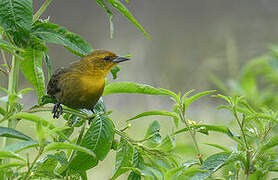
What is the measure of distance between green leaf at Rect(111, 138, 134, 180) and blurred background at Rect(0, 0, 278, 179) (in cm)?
634

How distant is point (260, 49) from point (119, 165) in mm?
8130

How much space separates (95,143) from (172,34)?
→ 10.6 meters

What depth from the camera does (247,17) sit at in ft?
40.0

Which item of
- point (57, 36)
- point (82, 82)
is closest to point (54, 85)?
point (82, 82)

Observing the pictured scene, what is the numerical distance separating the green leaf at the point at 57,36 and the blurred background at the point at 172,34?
20.6ft

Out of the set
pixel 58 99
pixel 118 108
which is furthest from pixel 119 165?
pixel 118 108

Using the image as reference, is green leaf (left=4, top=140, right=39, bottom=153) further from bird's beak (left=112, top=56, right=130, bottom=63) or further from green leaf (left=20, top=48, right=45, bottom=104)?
bird's beak (left=112, top=56, right=130, bottom=63)

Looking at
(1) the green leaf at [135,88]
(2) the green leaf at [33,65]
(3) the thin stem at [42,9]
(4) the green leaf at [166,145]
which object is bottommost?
(4) the green leaf at [166,145]

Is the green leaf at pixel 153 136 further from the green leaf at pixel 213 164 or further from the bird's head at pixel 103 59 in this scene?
the bird's head at pixel 103 59

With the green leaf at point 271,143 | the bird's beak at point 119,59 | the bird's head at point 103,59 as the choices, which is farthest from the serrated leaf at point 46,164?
the bird's head at point 103,59

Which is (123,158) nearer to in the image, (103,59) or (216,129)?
(216,129)

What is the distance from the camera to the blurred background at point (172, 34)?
9.11 meters

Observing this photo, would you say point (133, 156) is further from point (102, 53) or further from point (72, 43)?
point (102, 53)

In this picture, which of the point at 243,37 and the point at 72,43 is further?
the point at 243,37
